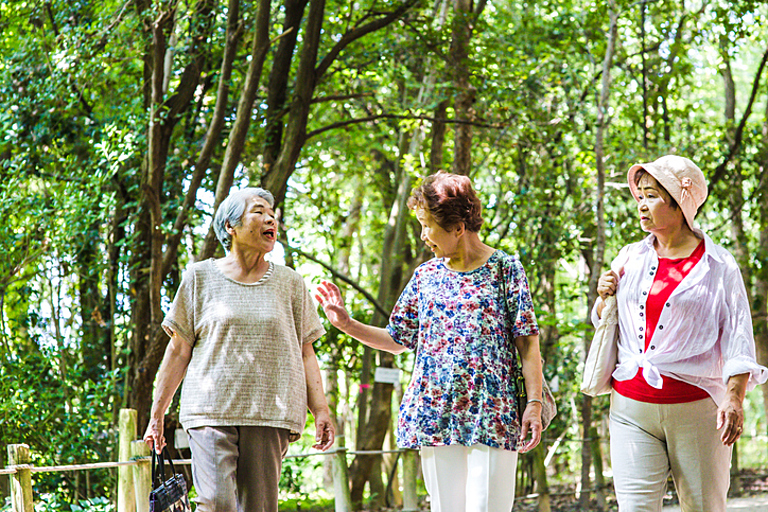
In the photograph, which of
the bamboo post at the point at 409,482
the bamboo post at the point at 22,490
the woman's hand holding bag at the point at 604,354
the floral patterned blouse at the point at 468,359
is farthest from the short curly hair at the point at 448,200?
the bamboo post at the point at 409,482

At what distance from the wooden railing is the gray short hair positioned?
5.50ft

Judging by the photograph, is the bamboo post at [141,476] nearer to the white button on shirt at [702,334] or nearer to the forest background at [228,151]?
the forest background at [228,151]

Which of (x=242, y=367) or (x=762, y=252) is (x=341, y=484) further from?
(x=762, y=252)

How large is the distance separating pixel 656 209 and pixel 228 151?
445 centimetres

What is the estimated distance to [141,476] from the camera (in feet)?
17.4

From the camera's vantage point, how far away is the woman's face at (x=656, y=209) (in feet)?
10.6

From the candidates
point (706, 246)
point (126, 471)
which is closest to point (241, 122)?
point (126, 471)

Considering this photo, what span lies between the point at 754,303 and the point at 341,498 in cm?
639

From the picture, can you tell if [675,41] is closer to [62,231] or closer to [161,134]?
[161,134]

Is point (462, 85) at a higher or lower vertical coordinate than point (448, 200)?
higher

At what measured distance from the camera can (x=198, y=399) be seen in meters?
3.24

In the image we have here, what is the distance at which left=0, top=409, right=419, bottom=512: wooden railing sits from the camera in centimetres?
436

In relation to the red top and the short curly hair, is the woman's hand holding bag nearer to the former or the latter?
the red top

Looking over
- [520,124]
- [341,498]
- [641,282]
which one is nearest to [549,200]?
[520,124]
